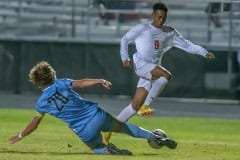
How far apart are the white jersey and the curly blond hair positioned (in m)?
2.22

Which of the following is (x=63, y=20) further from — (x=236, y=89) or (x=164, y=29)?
(x=164, y=29)

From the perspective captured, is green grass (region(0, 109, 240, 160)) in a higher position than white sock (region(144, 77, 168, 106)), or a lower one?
lower

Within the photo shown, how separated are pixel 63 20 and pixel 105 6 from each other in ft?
4.40

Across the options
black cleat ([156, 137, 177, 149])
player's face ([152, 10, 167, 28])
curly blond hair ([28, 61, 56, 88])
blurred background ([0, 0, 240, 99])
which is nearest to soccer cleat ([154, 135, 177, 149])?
black cleat ([156, 137, 177, 149])

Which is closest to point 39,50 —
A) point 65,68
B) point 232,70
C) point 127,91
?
point 65,68

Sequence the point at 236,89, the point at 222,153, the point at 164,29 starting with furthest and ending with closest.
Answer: the point at 236,89 < the point at 164,29 < the point at 222,153

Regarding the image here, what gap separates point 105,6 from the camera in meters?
29.5

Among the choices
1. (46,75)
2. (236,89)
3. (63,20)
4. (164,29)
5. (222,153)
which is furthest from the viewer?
(63,20)

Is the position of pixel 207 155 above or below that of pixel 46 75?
below

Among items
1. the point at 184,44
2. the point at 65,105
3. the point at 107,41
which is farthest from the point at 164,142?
the point at 107,41

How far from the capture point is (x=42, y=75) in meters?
12.5

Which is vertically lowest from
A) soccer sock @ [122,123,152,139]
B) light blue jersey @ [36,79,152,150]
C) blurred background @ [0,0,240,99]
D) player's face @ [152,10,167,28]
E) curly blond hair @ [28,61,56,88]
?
blurred background @ [0,0,240,99]

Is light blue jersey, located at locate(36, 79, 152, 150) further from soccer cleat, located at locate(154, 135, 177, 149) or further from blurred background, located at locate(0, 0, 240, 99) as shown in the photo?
blurred background, located at locate(0, 0, 240, 99)

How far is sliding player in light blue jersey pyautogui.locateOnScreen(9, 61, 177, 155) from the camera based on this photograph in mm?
12578
